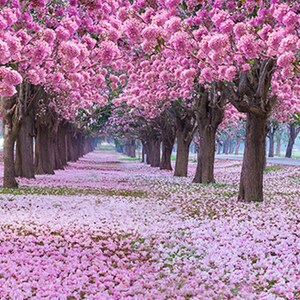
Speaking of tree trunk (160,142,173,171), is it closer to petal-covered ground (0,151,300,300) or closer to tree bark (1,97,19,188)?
tree bark (1,97,19,188)

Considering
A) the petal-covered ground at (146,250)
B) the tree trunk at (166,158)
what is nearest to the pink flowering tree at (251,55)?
the petal-covered ground at (146,250)

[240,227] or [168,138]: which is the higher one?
[168,138]

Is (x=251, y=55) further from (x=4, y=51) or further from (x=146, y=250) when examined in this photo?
(x=4, y=51)

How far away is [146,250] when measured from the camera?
31.7 ft

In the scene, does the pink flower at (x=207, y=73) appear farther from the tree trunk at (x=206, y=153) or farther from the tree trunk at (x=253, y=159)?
the tree trunk at (x=206, y=153)

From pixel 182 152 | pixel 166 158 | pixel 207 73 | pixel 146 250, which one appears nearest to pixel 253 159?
pixel 207 73

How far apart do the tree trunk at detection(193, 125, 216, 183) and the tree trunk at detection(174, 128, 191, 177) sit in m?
5.63

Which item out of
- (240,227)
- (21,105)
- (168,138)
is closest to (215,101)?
(21,105)

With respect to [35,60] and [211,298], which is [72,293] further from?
[35,60]

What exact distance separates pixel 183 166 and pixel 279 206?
1690 centimetres

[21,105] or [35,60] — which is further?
[21,105]

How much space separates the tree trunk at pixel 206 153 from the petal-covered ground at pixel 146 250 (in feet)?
31.9

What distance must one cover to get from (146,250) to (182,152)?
22638 mm

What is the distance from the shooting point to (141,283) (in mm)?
7352
